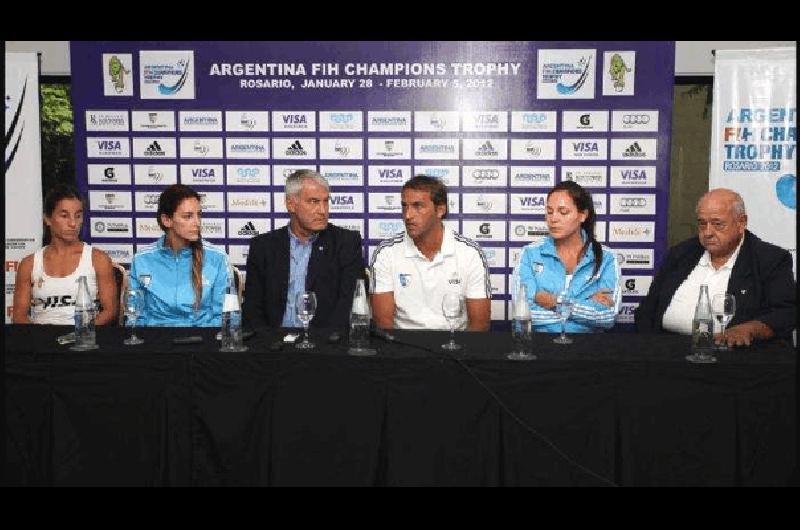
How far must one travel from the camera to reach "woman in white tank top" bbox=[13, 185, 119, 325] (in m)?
3.23

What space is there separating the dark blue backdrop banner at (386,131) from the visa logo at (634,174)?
1 cm

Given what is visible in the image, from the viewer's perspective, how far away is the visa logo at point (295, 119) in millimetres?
4645

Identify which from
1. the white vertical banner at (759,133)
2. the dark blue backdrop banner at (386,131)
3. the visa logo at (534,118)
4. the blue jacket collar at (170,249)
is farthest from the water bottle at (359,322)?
the white vertical banner at (759,133)

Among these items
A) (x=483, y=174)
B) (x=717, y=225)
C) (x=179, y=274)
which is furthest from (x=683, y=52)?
(x=179, y=274)

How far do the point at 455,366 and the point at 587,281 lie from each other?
1.11m

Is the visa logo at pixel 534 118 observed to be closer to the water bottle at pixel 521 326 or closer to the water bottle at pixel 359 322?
the water bottle at pixel 521 326

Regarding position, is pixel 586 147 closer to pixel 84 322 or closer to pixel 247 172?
pixel 247 172

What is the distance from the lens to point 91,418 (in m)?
2.25

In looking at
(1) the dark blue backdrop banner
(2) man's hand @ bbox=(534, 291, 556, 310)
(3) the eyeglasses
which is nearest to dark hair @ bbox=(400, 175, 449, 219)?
(2) man's hand @ bbox=(534, 291, 556, 310)

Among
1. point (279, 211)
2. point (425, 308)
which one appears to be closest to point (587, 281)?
point (425, 308)

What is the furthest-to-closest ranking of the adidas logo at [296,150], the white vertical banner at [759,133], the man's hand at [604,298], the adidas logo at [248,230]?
the adidas logo at [248,230] → the adidas logo at [296,150] → the white vertical banner at [759,133] → the man's hand at [604,298]

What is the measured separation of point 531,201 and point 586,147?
0.53 metres

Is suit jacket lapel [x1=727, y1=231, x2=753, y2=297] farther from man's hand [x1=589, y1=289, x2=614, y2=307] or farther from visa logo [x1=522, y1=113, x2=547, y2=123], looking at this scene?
visa logo [x1=522, y1=113, x2=547, y2=123]

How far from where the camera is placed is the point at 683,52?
470 centimetres
